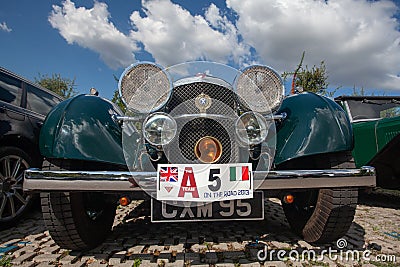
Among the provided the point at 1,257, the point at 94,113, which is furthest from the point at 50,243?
the point at 94,113

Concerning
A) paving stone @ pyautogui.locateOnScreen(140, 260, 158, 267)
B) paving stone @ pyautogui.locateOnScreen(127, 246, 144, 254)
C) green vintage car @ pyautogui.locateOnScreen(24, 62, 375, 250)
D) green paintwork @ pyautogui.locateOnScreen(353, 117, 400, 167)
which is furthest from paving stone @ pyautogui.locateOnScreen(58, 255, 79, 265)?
green paintwork @ pyautogui.locateOnScreen(353, 117, 400, 167)

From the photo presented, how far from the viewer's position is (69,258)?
2.11m

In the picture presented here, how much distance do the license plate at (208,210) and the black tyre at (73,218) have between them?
472 millimetres

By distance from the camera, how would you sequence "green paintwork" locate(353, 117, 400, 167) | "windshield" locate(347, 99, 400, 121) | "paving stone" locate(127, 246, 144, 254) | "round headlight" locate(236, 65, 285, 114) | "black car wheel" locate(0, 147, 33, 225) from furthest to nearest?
"windshield" locate(347, 99, 400, 121), "green paintwork" locate(353, 117, 400, 167), "black car wheel" locate(0, 147, 33, 225), "paving stone" locate(127, 246, 144, 254), "round headlight" locate(236, 65, 285, 114)

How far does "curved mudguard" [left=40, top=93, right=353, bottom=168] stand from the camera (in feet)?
6.29

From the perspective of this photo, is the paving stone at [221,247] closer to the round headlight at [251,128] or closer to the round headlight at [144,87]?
the round headlight at [251,128]

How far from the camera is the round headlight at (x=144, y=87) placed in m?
2.03

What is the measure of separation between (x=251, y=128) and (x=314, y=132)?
0.49 meters

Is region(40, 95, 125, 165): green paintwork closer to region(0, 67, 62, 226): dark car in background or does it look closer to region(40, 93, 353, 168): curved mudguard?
region(40, 93, 353, 168): curved mudguard

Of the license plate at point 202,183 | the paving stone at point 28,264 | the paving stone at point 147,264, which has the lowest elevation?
the paving stone at point 28,264

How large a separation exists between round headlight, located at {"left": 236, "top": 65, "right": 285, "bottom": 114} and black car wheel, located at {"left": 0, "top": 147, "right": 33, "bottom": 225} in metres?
2.64

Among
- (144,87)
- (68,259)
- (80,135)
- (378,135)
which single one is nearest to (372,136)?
(378,135)

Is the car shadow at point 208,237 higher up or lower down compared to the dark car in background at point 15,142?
lower down

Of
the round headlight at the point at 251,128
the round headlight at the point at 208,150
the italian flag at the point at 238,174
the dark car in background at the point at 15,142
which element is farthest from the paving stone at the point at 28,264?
the round headlight at the point at 251,128
